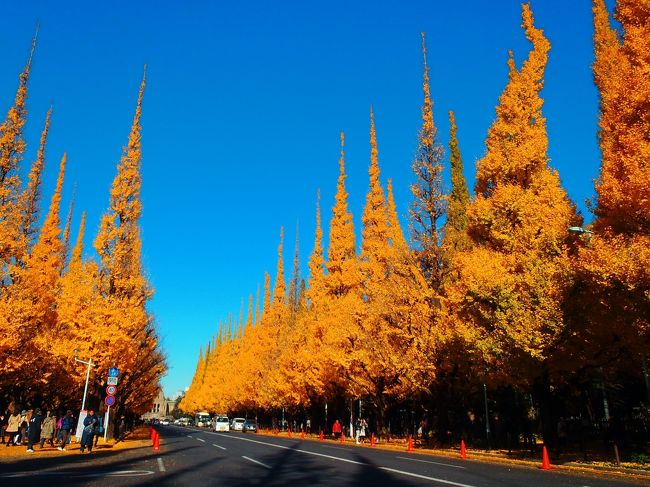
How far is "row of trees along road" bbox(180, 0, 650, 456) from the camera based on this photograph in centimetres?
1244

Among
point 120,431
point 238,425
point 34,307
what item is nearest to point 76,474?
point 34,307

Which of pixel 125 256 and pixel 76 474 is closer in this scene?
pixel 76 474

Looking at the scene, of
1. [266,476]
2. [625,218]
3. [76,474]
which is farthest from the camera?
[625,218]

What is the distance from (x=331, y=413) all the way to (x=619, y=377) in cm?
3272

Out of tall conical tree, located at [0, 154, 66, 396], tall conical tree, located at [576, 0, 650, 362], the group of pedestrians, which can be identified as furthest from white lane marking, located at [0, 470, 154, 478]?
tall conical tree, located at [576, 0, 650, 362]

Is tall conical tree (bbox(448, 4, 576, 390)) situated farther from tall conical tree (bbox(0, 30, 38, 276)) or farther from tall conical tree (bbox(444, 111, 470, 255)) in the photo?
tall conical tree (bbox(0, 30, 38, 276))

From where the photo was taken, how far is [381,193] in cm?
3066

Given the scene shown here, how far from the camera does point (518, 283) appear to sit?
50.7 feet

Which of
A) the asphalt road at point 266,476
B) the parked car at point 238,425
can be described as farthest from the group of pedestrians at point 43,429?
the parked car at point 238,425

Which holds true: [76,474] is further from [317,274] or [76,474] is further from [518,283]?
[317,274]

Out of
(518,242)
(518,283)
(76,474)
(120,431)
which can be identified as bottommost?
(120,431)

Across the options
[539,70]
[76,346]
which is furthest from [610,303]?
[76,346]

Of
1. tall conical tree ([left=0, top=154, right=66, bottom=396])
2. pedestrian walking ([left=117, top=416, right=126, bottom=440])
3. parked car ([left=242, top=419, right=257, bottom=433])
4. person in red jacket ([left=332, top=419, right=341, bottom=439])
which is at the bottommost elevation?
parked car ([left=242, top=419, right=257, bottom=433])

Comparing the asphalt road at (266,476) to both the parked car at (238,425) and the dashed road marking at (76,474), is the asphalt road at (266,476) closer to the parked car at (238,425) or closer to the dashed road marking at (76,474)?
the dashed road marking at (76,474)
